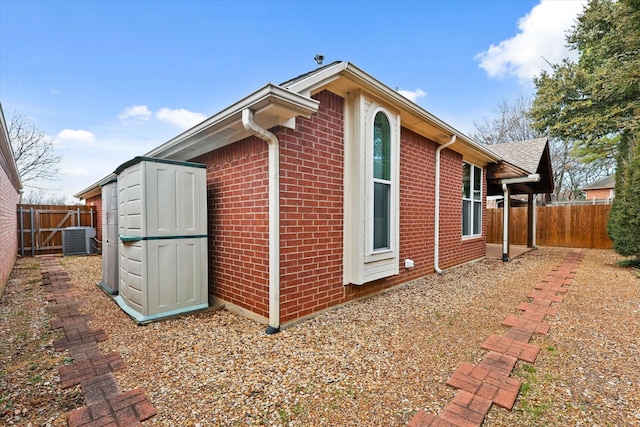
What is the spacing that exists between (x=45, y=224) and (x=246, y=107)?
1240cm

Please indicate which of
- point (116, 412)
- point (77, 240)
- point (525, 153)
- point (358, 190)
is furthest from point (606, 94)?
point (77, 240)

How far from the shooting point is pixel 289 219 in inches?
139

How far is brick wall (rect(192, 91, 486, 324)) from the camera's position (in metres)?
3.54

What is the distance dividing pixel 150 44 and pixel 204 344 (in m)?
8.09

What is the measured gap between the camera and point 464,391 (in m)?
2.20

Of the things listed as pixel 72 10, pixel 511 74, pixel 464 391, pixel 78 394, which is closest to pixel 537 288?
pixel 464 391

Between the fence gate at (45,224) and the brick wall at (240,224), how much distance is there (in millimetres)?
10319

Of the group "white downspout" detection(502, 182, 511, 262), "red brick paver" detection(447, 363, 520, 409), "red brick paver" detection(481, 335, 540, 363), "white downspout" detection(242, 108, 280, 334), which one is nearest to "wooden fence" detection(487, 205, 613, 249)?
"white downspout" detection(502, 182, 511, 262)

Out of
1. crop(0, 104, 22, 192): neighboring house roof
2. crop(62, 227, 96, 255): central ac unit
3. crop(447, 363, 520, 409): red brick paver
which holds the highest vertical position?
crop(0, 104, 22, 192): neighboring house roof

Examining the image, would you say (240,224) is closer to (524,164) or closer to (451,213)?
(451,213)

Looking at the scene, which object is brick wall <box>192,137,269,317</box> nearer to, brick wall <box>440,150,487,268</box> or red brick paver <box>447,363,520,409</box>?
red brick paver <box>447,363,520,409</box>

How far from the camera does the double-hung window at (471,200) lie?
7.71 metres

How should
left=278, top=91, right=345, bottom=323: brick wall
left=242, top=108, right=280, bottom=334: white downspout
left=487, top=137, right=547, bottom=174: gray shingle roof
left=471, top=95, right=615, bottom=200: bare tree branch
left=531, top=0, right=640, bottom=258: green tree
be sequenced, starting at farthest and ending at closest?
1. left=471, top=95, right=615, bottom=200: bare tree branch
2. left=487, top=137, right=547, bottom=174: gray shingle roof
3. left=531, top=0, right=640, bottom=258: green tree
4. left=278, top=91, right=345, bottom=323: brick wall
5. left=242, top=108, right=280, bottom=334: white downspout

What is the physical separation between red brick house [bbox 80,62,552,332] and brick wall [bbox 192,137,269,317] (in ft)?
0.05
